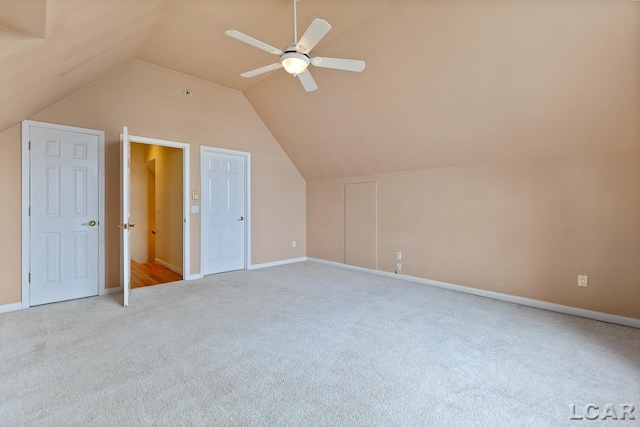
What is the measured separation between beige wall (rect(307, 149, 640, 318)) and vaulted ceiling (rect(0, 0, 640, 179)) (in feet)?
0.82

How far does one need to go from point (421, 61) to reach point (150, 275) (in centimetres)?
521

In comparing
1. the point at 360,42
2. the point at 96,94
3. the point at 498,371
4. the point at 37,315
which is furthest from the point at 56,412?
the point at 360,42

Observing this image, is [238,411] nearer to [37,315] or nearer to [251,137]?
[37,315]

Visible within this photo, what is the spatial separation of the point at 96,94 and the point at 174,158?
146cm

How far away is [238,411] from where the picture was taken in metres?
1.63

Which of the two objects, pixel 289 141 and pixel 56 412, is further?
pixel 289 141

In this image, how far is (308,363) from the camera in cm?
213

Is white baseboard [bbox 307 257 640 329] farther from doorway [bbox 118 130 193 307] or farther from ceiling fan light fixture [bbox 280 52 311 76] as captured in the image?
ceiling fan light fixture [bbox 280 52 311 76]

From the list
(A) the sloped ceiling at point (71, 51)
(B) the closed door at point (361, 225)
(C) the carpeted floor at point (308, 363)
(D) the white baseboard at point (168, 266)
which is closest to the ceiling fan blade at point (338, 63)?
(A) the sloped ceiling at point (71, 51)

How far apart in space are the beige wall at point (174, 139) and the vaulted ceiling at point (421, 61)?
0.23 metres

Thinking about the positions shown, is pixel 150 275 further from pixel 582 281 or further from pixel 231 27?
pixel 582 281

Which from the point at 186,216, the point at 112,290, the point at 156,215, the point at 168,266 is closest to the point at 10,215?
the point at 112,290

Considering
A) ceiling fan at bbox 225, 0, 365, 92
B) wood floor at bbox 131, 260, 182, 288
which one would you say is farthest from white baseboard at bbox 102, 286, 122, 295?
ceiling fan at bbox 225, 0, 365, 92

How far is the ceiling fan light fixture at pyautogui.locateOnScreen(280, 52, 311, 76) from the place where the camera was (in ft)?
7.79
